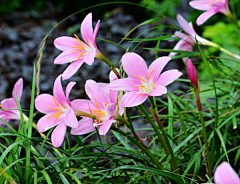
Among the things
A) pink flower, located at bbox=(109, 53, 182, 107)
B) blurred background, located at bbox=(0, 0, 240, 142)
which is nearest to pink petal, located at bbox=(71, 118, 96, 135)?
pink flower, located at bbox=(109, 53, 182, 107)

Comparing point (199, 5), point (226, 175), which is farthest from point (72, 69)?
point (199, 5)

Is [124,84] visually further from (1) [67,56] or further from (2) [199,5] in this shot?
(2) [199,5]

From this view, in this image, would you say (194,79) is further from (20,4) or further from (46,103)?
(20,4)

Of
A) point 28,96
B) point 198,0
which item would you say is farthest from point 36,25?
point 198,0

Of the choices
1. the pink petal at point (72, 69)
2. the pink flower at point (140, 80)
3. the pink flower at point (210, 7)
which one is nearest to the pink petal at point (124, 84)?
the pink flower at point (140, 80)

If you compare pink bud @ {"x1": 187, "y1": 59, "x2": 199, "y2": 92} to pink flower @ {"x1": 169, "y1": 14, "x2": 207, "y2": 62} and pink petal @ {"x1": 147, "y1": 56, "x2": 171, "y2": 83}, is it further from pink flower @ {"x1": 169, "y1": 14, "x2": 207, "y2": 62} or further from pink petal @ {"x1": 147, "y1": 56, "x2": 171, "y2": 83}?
pink flower @ {"x1": 169, "y1": 14, "x2": 207, "y2": 62}

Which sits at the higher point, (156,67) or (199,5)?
(199,5)

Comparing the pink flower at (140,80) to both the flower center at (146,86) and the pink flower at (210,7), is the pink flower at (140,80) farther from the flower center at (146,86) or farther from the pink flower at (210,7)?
the pink flower at (210,7)
